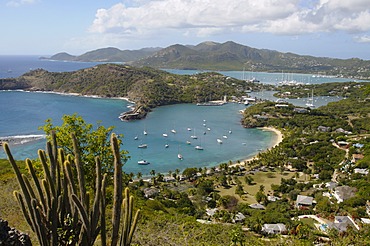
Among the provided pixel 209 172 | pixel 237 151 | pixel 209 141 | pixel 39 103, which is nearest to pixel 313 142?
pixel 237 151

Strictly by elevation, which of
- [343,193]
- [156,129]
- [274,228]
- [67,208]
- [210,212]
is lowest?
[210,212]

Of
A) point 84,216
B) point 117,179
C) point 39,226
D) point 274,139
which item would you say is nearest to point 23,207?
point 39,226

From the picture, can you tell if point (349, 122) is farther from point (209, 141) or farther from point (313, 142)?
point (209, 141)

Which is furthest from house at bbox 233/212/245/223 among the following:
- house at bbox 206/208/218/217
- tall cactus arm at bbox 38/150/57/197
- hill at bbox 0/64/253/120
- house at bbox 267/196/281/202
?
hill at bbox 0/64/253/120

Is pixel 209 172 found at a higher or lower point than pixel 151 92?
lower

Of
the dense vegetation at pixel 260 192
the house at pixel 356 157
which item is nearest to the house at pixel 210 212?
the dense vegetation at pixel 260 192

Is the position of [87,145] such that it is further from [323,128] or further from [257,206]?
[323,128]
